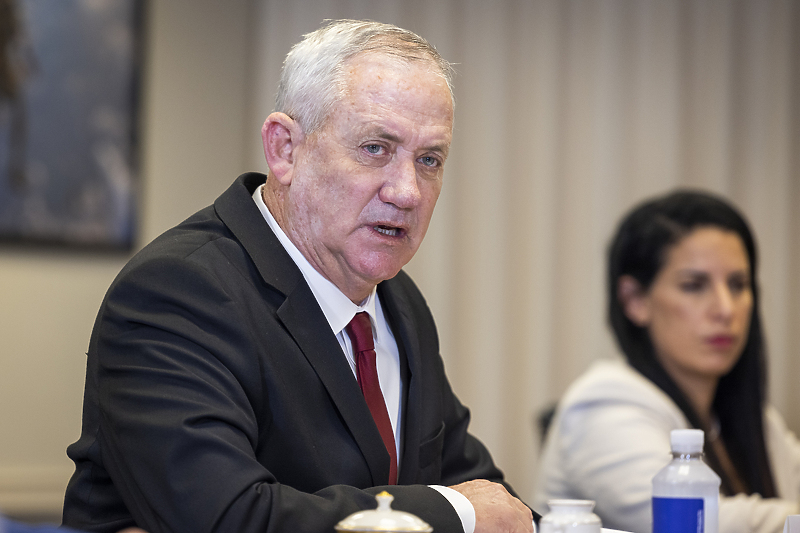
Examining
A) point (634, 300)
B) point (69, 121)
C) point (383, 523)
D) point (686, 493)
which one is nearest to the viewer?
point (383, 523)

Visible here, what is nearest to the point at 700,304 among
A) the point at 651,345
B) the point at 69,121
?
the point at 651,345

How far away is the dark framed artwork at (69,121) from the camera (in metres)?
2.90

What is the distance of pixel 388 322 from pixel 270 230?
33 cm

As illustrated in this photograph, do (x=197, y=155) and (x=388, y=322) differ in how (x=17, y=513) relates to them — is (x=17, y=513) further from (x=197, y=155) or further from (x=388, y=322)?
(x=388, y=322)

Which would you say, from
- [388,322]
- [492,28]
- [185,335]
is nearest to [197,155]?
[492,28]

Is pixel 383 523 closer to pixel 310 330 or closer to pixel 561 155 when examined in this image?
pixel 310 330

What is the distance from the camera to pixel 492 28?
3715 mm

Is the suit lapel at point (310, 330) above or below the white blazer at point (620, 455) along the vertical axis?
above

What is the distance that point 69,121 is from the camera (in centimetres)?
301

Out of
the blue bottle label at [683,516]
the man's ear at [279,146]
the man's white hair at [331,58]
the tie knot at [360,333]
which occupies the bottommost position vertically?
the blue bottle label at [683,516]

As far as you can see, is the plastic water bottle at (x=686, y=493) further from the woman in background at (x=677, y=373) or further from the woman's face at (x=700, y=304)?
the woman's face at (x=700, y=304)

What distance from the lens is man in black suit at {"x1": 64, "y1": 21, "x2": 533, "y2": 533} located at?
3.63ft

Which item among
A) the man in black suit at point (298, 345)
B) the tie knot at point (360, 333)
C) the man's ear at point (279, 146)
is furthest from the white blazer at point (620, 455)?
the man's ear at point (279, 146)

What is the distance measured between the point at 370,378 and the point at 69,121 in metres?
2.05
